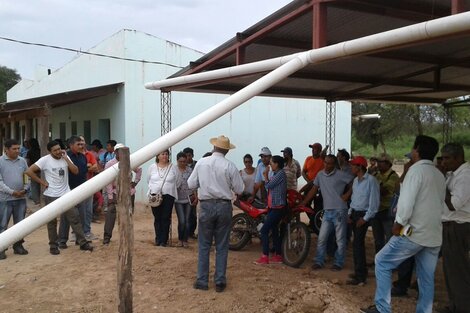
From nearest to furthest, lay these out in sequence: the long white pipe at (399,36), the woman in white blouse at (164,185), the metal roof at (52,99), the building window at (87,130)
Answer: the long white pipe at (399,36) → the woman in white blouse at (164,185) → the metal roof at (52,99) → the building window at (87,130)

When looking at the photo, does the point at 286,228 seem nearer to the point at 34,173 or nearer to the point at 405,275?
the point at 405,275

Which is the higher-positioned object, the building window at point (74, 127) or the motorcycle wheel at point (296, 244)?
the building window at point (74, 127)

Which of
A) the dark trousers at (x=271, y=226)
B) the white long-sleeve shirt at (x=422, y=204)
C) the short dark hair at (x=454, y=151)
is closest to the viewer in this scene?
the white long-sleeve shirt at (x=422, y=204)

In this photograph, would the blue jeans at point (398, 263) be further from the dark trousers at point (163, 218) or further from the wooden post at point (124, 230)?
the dark trousers at point (163, 218)

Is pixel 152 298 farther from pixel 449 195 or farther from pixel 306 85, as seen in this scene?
pixel 306 85

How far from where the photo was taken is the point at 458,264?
4980mm

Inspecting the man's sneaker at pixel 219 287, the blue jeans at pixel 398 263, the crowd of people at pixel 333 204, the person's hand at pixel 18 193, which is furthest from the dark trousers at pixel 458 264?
the person's hand at pixel 18 193

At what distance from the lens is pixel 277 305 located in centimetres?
513

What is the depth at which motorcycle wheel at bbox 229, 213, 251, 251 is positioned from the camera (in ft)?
25.1

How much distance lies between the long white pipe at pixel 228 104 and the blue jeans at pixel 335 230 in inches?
95.6

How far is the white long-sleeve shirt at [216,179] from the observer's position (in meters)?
5.62

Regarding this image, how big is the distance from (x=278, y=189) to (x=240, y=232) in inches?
56.0

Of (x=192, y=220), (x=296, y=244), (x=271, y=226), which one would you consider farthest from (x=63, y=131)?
(x=296, y=244)

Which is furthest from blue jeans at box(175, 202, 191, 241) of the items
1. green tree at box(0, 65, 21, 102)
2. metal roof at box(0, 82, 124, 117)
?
green tree at box(0, 65, 21, 102)
